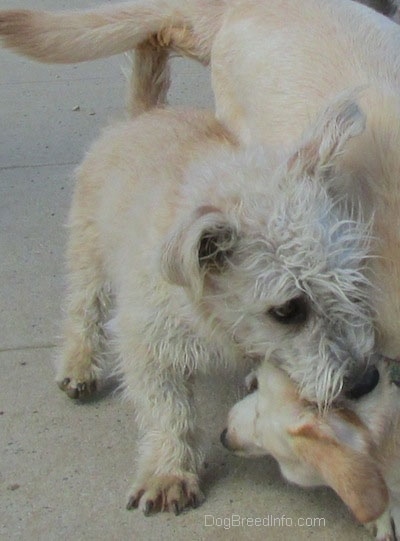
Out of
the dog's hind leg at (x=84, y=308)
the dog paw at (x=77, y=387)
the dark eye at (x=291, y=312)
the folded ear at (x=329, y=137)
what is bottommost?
the dog paw at (x=77, y=387)

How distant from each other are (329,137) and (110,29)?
1.80 meters

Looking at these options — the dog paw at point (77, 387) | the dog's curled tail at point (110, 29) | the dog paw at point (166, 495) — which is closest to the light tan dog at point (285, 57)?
the dog's curled tail at point (110, 29)

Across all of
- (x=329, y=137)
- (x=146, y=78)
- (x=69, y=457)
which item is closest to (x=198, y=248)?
(x=329, y=137)

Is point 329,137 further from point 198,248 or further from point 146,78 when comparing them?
point 146,78

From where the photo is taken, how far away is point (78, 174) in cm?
466

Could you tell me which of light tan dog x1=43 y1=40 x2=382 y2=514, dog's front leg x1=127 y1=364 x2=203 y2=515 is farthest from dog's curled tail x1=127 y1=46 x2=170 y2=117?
dog's front leg x1=127 y1=364 x2=203 y2=515

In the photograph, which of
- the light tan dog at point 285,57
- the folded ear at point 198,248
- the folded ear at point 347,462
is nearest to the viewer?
the folded ear at point 347,462

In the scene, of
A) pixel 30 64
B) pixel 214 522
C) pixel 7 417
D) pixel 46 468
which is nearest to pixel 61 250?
pixel 7 417

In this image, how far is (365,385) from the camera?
3.17 meters

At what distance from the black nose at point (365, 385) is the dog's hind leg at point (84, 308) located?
156 centimetres

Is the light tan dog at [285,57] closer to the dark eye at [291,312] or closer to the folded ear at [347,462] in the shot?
the dark eye at [291,312]

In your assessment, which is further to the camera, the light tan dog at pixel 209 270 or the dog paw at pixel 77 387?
the dog paw at pixel 77 387

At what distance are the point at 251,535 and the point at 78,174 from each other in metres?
1.94

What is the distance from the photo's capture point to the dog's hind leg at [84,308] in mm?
4430
